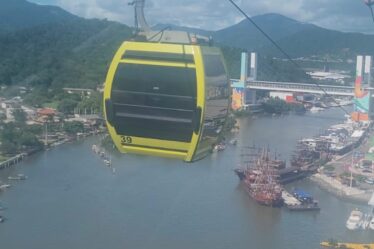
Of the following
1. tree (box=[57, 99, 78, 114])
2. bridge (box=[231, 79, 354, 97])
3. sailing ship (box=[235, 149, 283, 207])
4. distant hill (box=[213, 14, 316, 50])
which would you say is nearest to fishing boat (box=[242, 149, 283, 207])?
sailing ship (box=[235, 149, 283, 207])

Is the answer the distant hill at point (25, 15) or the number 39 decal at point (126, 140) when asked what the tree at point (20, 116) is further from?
the number 39 decal at point (126, 140)

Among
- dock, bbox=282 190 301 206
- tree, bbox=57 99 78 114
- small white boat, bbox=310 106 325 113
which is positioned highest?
tree, bbox=57 99 78 114

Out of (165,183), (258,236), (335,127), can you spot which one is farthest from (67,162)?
(335,127)

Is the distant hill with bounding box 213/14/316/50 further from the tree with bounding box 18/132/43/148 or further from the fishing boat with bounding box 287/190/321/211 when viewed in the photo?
the fishing boat with bounding box 287/190/321/211

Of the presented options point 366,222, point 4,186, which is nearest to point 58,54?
point 4,186

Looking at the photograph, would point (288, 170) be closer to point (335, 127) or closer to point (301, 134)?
Answer: point (301, 134)
